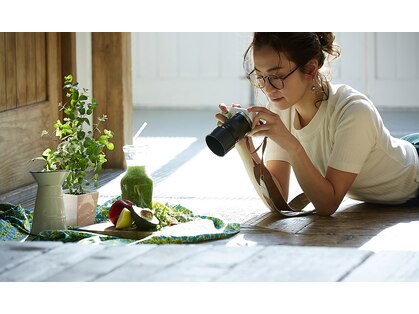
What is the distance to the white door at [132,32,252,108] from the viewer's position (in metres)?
6.37

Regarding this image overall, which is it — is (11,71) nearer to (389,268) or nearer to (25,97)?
(25,97)

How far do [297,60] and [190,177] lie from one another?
1171 mm

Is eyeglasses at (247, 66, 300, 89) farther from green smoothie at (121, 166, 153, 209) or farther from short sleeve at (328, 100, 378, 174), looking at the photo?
green smoothie at (121, 166, 153, 209)

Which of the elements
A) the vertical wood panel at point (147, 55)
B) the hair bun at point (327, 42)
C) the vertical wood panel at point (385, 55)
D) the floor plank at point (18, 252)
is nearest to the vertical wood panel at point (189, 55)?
the vertical wood panel at point (147, 55)

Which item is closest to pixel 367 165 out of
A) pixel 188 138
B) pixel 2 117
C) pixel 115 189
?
pixel 115 189

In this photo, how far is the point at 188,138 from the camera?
4.78m

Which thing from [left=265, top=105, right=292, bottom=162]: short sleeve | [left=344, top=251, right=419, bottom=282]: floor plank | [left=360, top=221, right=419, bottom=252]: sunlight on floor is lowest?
[left=360, top=221, right=419, bottom=252]: sunlight on floor

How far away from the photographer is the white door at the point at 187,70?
6.37m

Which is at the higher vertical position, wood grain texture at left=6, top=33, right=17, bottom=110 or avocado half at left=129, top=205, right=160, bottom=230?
wood grain texture at left=6, top=33, right=17, bottom=110

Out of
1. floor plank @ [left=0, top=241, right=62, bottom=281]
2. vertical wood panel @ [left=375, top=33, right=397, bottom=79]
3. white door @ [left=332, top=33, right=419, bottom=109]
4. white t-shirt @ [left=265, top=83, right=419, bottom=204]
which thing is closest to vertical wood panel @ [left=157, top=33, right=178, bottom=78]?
white door @ [left=332, top=33, right=419, bottom=109]

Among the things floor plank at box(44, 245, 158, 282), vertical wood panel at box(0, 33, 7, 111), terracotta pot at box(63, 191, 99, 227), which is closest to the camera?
floor plank at box(44, 245, 158, 282)

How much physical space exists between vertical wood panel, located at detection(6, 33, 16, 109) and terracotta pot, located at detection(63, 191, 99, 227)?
94 centimetres

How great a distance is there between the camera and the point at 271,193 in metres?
2.70
